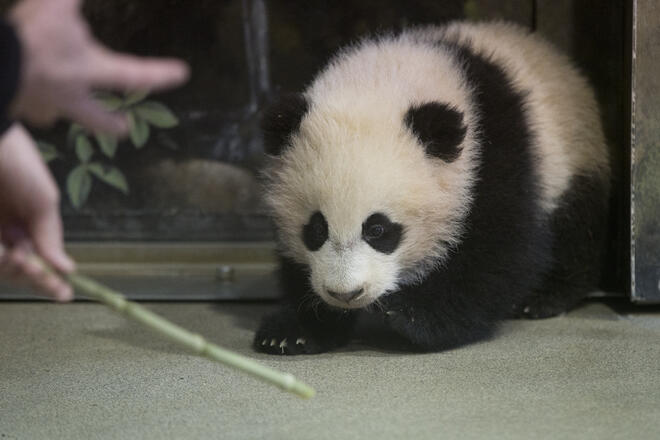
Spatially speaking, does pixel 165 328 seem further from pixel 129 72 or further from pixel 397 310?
pixel 397 310

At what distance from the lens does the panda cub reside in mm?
2301

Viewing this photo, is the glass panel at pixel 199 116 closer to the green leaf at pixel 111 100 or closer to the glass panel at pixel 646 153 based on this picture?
the green leaf at pixel 111 100

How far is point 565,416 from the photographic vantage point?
1.91 m

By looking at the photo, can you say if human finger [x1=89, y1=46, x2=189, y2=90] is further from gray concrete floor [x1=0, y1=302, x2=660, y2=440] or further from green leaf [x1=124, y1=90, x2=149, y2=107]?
green leaf [x1=124, y1=90, x2=149, y2=107]

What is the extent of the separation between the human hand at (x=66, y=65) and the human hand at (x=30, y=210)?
140 millimetres

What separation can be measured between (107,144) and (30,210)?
7.09 ft

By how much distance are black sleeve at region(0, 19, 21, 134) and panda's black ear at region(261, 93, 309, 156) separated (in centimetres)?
128

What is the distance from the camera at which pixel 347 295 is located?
2.24 metres

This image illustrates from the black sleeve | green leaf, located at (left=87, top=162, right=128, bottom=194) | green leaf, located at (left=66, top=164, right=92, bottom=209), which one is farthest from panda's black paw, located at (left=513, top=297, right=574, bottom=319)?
the black sleeve

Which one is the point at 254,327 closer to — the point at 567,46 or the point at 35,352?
the point at 35,352

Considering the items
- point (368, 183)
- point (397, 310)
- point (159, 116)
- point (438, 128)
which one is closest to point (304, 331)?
point (397, 310)

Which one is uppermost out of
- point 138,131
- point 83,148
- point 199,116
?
point 199,116

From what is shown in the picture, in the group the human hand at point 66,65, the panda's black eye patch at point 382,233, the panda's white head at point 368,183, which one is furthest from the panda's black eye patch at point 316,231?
the human hand at point 66,65

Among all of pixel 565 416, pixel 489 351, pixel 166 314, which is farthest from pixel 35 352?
pixel 565 416
